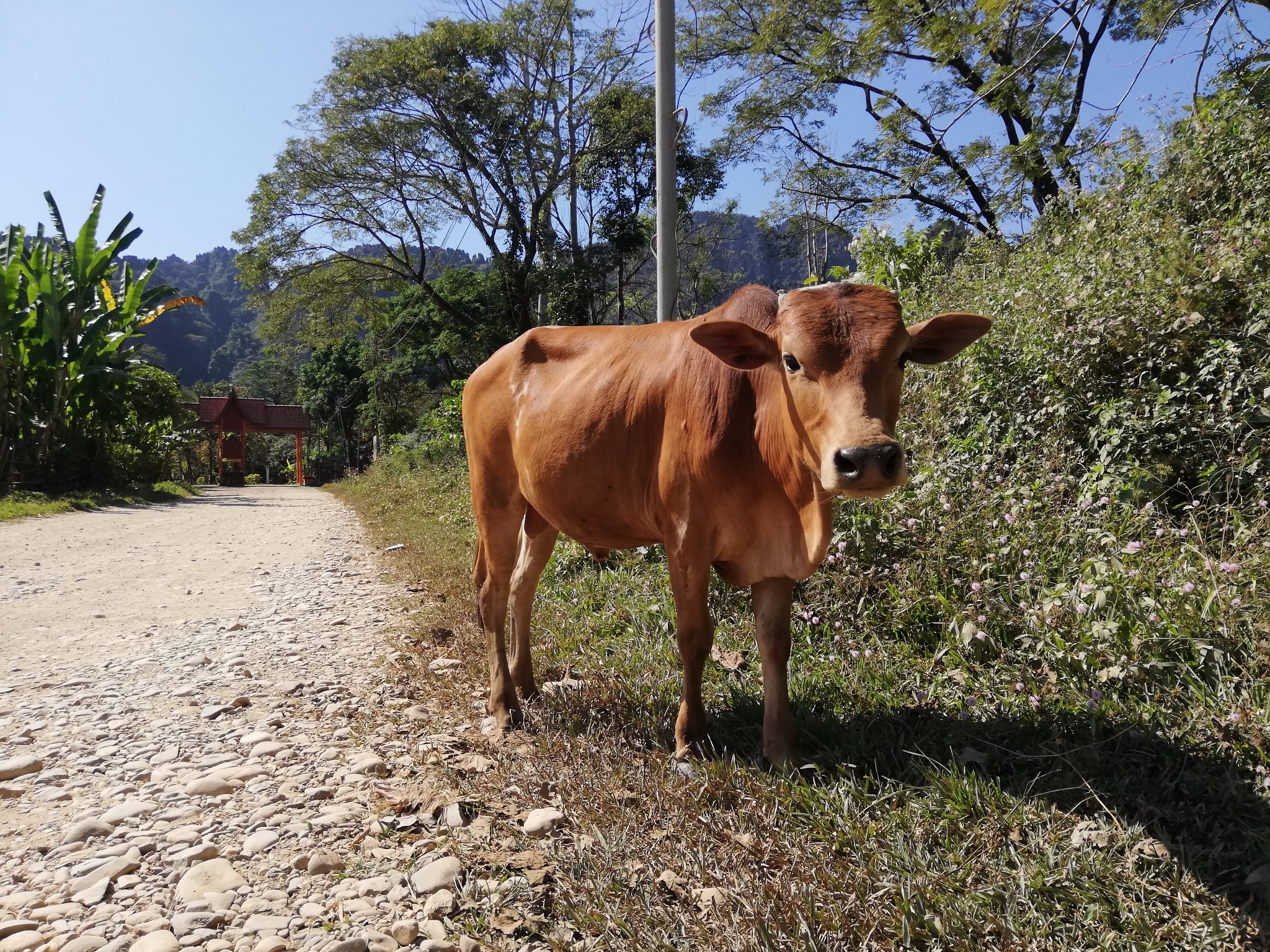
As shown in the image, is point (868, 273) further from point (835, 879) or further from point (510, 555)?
point (835, 879)

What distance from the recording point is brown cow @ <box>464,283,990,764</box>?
2467 millimetres

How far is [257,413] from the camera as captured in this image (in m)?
37.1

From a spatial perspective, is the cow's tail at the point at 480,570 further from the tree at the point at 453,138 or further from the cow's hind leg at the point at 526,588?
the tree at the point at 453,138

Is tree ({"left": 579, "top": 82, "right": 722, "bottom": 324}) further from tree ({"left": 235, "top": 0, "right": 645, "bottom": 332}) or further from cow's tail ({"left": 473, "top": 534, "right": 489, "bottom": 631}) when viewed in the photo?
cow's tail ({"left": 473, "top": 534, "right": 489, "bottom": 631})

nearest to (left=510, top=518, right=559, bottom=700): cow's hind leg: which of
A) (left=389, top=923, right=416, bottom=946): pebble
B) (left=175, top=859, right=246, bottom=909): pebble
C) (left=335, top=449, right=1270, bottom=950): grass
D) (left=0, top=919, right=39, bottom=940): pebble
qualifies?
(left=335, top=449, right=1270, bottom=950): grass

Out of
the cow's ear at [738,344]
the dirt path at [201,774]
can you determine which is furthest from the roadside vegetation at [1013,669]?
the cow's ear at [738,344]

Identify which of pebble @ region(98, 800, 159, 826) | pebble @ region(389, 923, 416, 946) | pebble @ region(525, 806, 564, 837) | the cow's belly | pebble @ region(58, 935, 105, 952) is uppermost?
the cow's belly

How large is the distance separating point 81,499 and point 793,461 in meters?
15.8

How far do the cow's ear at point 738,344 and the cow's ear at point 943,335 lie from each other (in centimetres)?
49

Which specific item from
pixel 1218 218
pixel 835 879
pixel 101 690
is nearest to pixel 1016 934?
pixel 835 879

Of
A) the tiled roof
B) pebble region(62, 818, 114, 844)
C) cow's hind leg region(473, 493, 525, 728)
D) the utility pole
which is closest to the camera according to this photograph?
pebble region(62, 818, 114, 844)

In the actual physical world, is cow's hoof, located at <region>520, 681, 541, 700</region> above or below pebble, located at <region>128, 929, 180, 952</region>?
above

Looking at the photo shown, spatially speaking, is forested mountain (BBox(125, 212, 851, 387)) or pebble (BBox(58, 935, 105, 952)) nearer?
pebble (BBox(58, 935, 105, 952))

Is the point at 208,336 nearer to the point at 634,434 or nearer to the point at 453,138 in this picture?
the point at 453,138
